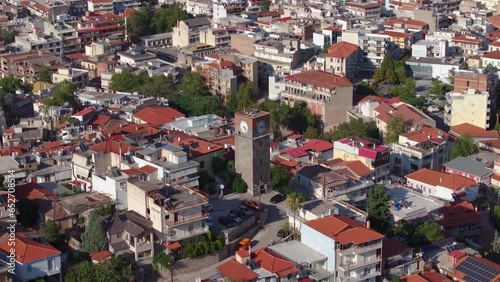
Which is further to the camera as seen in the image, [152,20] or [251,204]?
[152,20]

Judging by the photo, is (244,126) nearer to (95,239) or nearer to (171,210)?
(171,210)

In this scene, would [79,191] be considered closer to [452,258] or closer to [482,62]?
[452,258]

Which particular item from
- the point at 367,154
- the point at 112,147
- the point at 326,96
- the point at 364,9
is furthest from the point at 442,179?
the point at 364,9

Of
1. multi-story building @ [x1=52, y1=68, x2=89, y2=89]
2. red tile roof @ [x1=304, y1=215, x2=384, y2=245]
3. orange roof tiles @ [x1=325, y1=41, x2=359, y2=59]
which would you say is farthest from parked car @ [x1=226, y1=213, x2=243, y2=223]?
orange roof tiles @ [x1=325, y1=41, x2=359, y2=59]

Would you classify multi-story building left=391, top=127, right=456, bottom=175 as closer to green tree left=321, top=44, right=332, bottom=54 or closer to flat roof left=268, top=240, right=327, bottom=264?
flat roof left=268, top=240, right=327, bottom=264

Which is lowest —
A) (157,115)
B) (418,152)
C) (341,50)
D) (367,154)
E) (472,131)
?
(472,131)

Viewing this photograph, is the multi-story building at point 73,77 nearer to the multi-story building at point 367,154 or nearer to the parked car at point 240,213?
the multi-story building at point 367,154

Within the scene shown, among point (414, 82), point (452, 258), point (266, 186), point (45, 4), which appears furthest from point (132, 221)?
point (45, 4)
